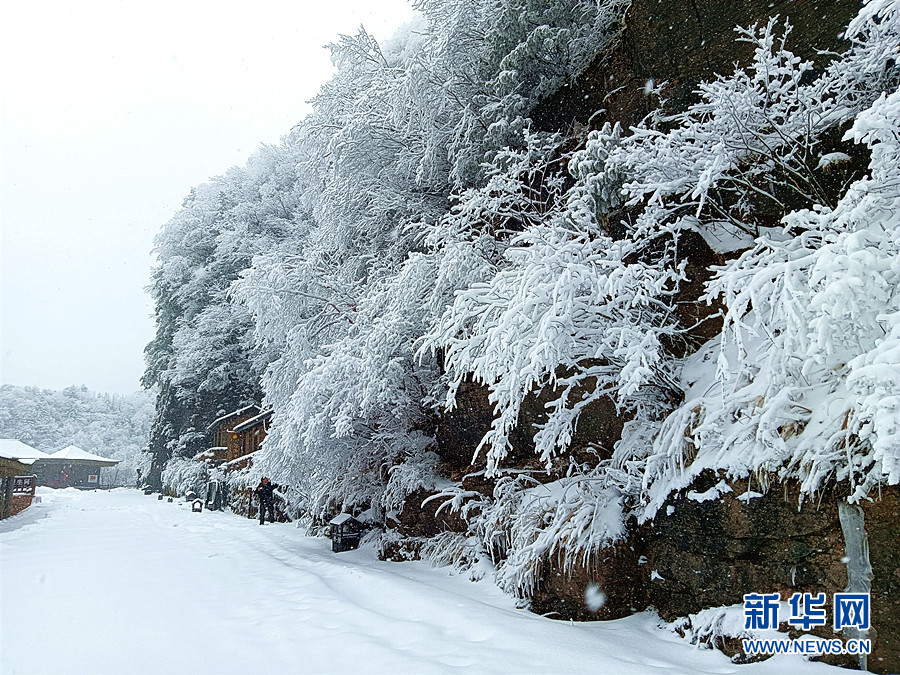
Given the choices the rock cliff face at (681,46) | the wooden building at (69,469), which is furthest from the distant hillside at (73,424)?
the rock cliff face at (681,46)

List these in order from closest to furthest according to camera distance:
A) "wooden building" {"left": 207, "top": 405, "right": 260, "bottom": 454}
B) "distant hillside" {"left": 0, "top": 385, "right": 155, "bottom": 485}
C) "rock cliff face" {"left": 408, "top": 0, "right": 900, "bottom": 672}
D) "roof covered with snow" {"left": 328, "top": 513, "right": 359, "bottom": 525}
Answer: "rock cliff face" {"left": 408, "top": 0, "right": 900, "bottom": 672} → "roof covered with snow" {"left": 328, "top": 513, "right": 359, "bottom": 525} → "wooden building" {"left": 207, "top": 405, "right": 260, "bottom": 454} → "distant hillside" {"left": 0, "top": 385, "right": 155, "bottom": 485}

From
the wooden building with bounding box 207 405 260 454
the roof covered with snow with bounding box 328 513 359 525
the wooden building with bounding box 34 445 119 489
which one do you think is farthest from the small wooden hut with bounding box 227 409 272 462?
the wooden building with bounding box 34 445 119 489

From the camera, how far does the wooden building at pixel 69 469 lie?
4572cm

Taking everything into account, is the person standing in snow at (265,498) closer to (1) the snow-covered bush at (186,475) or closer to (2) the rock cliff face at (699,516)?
(2) the rock cliff face at (699,516)

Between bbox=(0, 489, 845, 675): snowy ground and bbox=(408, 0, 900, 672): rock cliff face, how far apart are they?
1.06 ft

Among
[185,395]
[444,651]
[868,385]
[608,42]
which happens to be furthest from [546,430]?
[185,395]

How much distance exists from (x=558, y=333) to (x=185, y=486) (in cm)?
2491

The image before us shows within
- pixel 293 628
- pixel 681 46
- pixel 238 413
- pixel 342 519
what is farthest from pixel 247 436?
pixel 681 46

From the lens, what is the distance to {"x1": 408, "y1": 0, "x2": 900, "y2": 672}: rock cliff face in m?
3.35

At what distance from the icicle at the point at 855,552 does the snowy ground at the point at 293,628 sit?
53cm

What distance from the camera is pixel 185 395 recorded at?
2475 cm

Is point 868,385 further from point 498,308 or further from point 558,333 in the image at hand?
point 498,308

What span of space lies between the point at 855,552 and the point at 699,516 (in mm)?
1025

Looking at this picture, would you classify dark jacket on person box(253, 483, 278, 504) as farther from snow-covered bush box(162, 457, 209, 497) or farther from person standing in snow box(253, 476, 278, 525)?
snow-covered bush box(162, 457, 209, 497)
